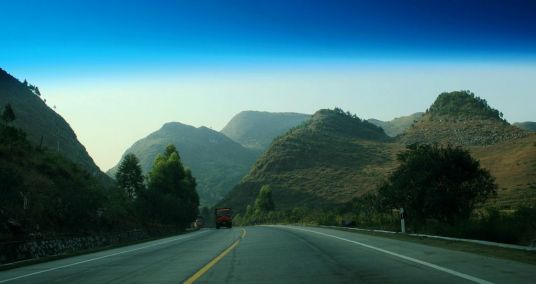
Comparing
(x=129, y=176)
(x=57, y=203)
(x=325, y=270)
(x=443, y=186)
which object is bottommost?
(x=325, y=270)

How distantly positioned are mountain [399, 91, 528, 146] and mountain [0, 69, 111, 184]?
3094 inches

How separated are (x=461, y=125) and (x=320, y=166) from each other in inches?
1696

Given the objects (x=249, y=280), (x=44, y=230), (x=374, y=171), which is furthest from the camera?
(x=374, y=171)

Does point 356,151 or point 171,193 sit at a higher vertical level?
point 356,151

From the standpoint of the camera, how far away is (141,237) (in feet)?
153

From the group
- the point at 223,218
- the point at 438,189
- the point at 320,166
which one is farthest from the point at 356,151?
the point at 438,189

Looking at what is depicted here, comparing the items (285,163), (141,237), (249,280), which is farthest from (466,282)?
(285,163)

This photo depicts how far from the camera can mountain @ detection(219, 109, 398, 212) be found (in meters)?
121

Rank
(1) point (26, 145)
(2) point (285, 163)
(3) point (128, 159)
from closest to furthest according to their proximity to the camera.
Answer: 1. (1) point (26, 145)
2. (3) point (128, 159)
3. (2) point (285, 163)

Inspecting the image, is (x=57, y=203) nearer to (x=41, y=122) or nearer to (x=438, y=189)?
(x=438, y=189)

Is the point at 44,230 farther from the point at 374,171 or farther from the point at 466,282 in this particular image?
the point at 374,171

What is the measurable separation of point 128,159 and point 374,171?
221ft

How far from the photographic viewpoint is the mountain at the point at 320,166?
121312 mm

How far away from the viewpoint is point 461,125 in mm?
151000
